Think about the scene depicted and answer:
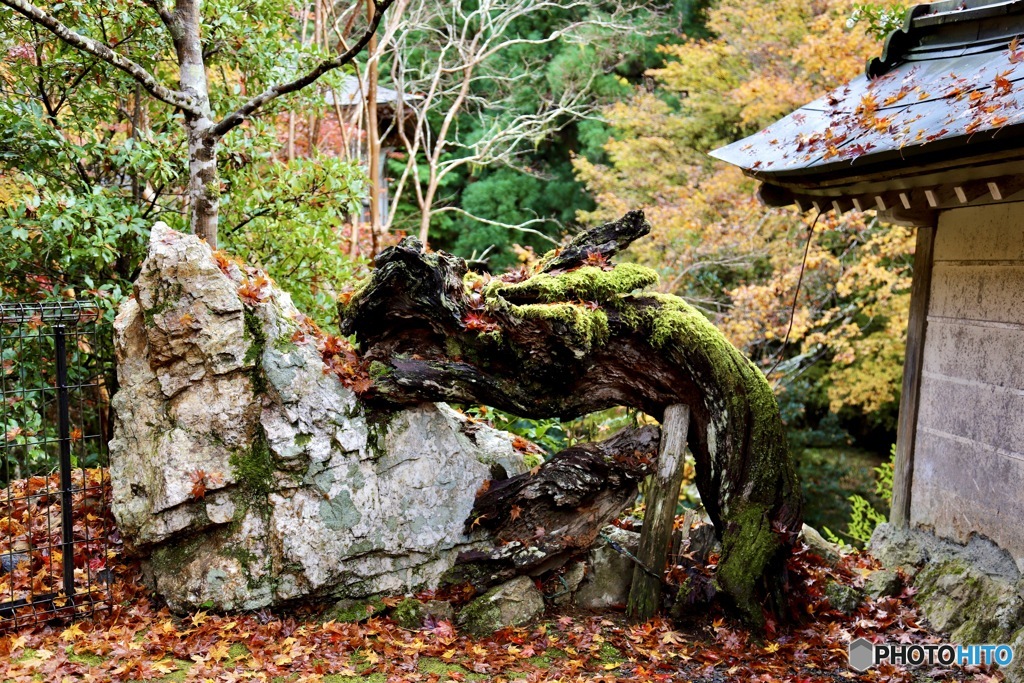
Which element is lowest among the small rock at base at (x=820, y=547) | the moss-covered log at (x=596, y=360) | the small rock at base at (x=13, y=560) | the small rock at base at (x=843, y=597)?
the small rock at base at (x=843, y=597)

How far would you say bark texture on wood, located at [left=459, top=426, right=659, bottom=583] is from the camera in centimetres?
536

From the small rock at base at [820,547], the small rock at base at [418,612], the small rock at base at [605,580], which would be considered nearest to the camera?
the small rock at base at [418,612]

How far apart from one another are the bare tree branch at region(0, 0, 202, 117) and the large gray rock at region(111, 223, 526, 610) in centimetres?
106

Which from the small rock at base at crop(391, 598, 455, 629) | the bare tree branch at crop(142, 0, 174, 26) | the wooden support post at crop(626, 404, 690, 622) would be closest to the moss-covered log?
the wooden support post at crop(626, 404, 690, 622)

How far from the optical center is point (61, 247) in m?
5.69

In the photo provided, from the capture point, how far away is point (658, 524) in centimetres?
554

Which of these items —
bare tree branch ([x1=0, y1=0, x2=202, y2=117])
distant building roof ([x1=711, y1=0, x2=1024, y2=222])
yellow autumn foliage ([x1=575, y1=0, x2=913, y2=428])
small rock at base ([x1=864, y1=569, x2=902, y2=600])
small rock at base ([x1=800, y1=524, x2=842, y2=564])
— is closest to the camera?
distant building roof ([x1=711, y1=0, x2=1024, y2=222])

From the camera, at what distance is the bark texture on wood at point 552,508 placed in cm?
536

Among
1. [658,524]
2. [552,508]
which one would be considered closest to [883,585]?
[658,524]

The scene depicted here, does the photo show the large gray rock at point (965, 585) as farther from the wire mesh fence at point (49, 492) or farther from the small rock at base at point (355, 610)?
the wire mesh fence at point (49, 492)

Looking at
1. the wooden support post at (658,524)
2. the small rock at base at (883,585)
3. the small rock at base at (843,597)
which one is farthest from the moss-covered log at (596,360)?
the small rock at base at (883,585)

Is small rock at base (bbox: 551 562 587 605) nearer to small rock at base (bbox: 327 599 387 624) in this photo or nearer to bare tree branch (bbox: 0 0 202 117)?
small rock at base (bbox: 327 599 387 624)

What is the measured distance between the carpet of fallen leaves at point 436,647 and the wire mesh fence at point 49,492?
16cm

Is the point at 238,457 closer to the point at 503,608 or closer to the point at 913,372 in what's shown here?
the point at 503,608
